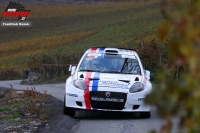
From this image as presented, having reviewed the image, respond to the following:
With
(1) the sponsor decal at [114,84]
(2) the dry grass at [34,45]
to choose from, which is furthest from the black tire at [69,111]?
(2) the dry grass at [34,45]

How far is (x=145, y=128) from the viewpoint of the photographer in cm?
1059

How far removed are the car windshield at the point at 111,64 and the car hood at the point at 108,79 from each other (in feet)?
1.37

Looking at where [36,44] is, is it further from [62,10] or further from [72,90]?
[72,90]

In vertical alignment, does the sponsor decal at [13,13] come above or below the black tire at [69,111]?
below

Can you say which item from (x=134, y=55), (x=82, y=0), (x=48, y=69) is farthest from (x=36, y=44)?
(x=134, y=55)

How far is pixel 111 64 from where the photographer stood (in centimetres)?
1291

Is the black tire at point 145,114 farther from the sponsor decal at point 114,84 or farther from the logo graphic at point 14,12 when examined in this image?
the logo graphic at point 14,12

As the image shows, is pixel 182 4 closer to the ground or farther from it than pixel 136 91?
farther from it

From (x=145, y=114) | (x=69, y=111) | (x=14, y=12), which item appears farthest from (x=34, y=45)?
(x=145, y=114)

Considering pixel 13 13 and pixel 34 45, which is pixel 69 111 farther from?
pixel 13 13

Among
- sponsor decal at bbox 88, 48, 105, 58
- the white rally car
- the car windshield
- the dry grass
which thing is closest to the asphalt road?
the white rally car

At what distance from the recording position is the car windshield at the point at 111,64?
12.7 metres

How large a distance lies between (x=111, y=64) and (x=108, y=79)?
3.76 feet

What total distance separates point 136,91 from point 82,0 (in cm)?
8674
